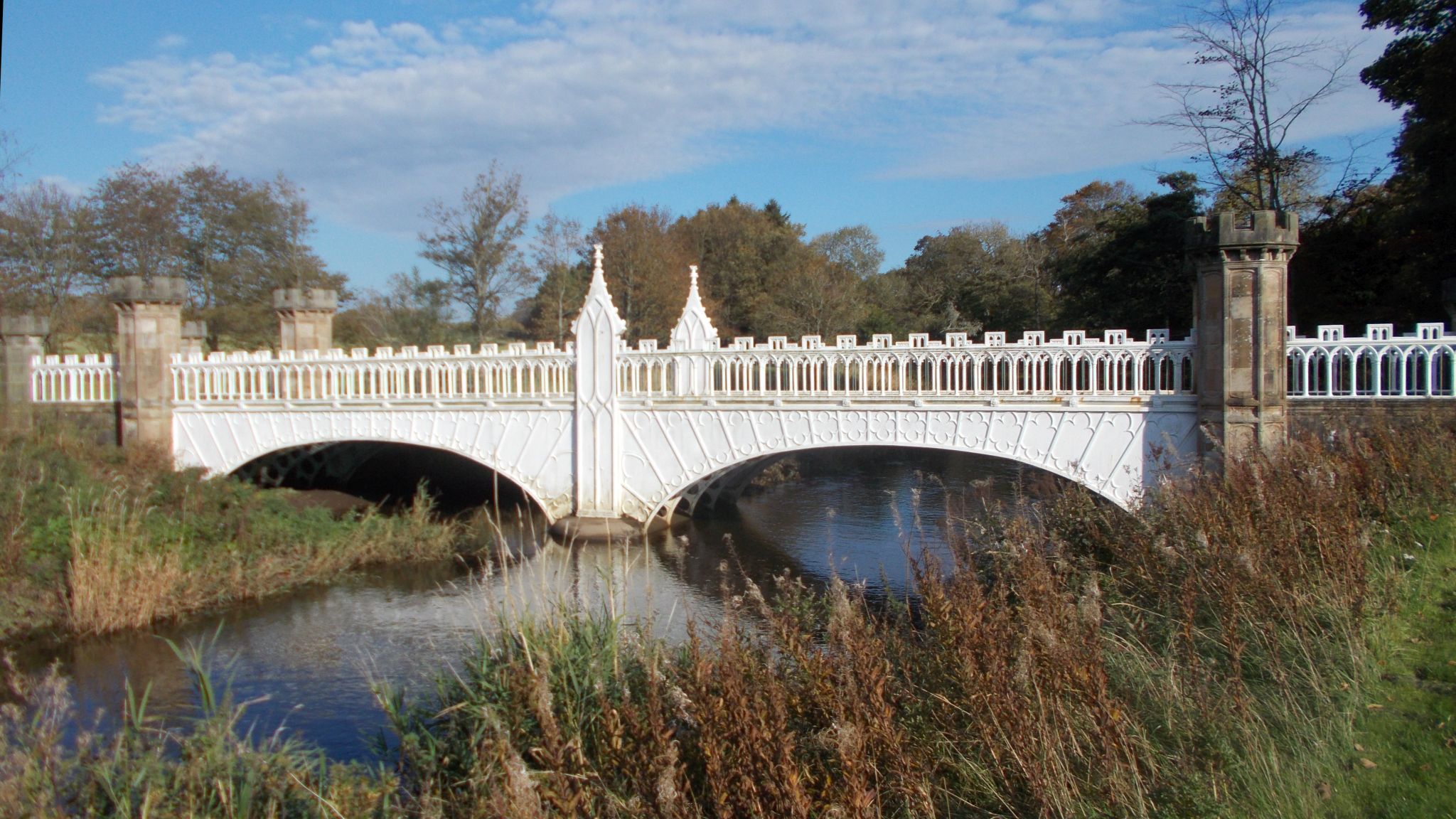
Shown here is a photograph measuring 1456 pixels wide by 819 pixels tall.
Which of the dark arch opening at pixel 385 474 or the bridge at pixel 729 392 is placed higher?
the bridge at pixel 729 392

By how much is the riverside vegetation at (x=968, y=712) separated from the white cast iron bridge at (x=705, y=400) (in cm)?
431

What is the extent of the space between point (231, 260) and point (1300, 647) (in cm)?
3120

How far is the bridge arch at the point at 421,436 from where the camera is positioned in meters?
14.4

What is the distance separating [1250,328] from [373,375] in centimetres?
1173

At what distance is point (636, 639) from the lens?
572 cm

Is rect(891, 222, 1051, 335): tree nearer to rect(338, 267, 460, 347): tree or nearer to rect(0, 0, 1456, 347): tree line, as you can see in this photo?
rect(0, 0, 1456, 347): tree line

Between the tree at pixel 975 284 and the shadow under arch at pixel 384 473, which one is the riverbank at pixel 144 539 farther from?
the tree at pixel 975 284

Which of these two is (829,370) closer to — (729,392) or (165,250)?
(729,392)

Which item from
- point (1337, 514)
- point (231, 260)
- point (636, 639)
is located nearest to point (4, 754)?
point (636, 639)

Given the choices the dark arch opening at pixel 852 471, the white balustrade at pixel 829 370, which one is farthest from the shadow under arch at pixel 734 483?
the white balustrade at pixel 829 370

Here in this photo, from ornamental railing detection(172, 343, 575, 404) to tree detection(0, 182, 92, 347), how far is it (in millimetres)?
12069

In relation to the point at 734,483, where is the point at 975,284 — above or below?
above

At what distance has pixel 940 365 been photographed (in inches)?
473

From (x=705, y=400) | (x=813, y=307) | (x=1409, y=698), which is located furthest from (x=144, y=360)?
(x=813, y=307)
